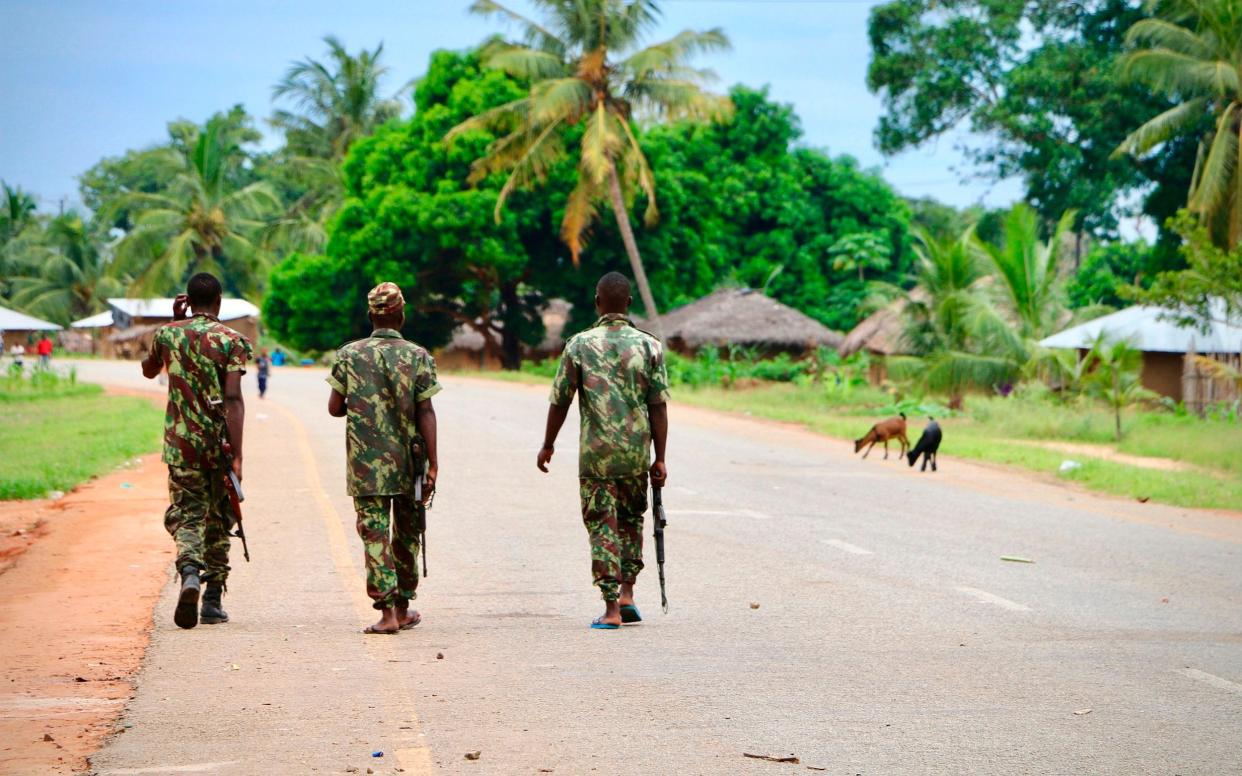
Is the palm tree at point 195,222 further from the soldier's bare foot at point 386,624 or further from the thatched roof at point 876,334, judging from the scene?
the soldier's bare foot at point 386,624

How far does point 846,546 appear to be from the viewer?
11.4m

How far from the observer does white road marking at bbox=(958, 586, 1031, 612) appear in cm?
865

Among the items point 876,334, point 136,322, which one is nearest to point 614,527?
Result: point 876,334

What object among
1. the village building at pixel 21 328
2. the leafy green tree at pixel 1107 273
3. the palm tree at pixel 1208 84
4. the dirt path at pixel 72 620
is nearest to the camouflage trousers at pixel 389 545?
the dirt path at pixel 72 620

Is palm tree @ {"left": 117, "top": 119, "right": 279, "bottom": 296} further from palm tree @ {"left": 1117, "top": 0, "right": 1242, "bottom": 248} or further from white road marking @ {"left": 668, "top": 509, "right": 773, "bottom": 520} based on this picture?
white road marking @ {"left": 668, "top": 509, "right": 773, "bottom": 520}

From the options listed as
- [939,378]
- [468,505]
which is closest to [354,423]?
[468,505]

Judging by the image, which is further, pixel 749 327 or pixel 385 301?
pixel 749 327

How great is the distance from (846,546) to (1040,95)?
128ft

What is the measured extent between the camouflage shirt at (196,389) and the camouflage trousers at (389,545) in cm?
86

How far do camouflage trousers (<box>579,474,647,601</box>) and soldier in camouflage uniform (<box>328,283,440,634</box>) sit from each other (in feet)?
2.85

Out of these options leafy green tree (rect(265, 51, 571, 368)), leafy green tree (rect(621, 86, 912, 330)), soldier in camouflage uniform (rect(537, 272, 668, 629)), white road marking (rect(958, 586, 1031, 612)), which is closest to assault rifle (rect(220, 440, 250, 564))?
soldier in camouflage uniform (rect(537, 272, 668, 629))

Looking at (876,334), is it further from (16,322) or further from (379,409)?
(16,322)

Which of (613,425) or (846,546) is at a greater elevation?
(613,425)

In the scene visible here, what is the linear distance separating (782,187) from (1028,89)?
12529 millimetres
